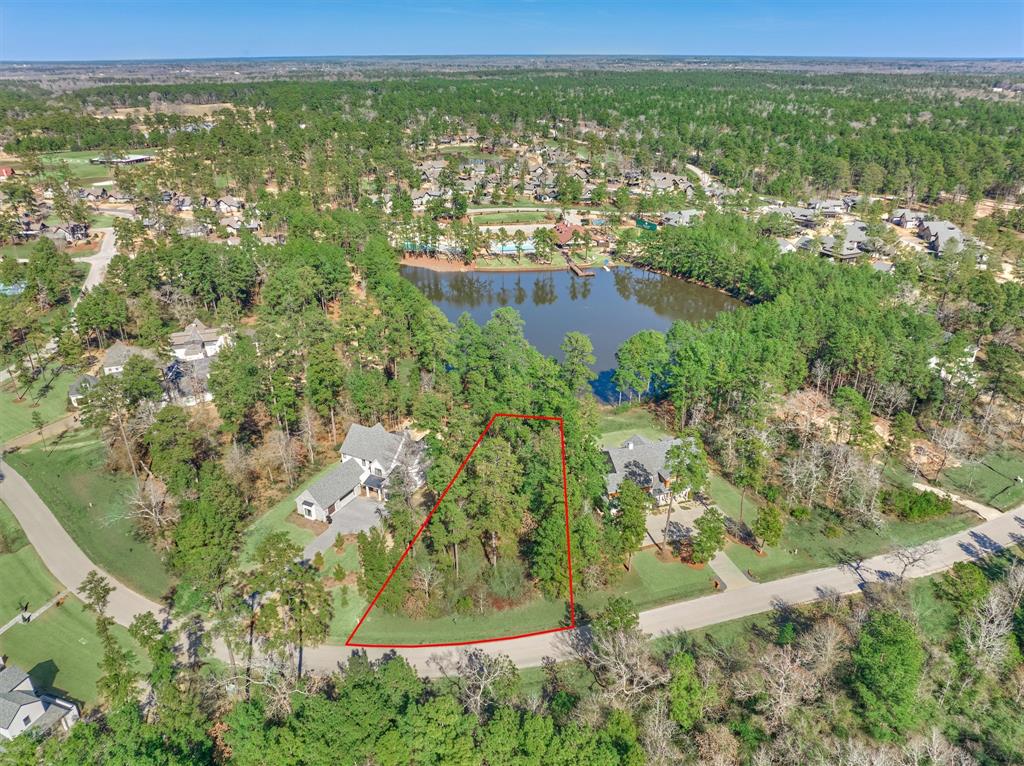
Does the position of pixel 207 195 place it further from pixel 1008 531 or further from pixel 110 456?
pixel 1008 531

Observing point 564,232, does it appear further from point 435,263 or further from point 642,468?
point 642,468

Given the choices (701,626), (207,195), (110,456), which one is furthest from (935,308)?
(207,195)

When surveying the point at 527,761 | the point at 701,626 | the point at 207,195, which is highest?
the point at 207,195

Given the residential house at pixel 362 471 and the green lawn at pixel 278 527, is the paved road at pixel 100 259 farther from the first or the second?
the residential house at pixel 362 471

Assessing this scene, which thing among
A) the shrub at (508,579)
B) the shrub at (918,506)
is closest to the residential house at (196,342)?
the shrub at (508,579)

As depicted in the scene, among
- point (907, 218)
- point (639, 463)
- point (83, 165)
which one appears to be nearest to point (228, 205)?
point (83, 165)

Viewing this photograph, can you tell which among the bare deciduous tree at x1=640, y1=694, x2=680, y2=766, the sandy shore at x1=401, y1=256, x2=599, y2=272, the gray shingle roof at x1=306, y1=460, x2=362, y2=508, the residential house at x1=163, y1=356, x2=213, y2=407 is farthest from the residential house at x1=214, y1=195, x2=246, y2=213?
the bare deciduous tree at x1=640, y1=694, x2=680, y2=766
